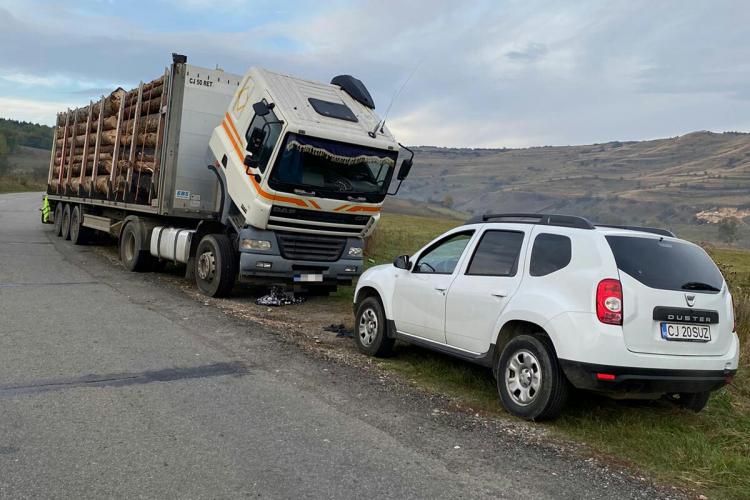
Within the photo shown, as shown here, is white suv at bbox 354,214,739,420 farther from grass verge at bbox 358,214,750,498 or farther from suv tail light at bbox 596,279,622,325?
grass verge at bbox 358,214,750,498

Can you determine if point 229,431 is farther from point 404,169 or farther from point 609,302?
point 404,169

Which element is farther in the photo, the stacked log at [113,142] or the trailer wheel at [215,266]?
the stacked log at [113,142]

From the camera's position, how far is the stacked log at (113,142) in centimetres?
1246

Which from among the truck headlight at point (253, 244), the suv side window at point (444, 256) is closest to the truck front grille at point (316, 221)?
the truck headlight at point (253, 244)

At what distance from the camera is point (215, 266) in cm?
1070

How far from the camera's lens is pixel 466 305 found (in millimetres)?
5992

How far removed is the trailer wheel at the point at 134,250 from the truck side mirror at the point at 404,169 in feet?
18.3

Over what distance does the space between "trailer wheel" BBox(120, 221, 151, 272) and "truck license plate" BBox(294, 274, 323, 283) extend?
4083 millimetres

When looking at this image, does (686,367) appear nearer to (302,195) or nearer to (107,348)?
(107,348)

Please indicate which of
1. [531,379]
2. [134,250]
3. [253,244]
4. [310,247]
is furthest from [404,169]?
[134,250]

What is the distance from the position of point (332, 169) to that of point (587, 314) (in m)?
5.97

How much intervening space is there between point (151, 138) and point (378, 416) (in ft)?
29.5

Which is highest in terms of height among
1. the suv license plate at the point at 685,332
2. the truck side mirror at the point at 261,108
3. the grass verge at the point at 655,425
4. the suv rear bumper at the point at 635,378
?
the truck side mirror at the point at 261,108

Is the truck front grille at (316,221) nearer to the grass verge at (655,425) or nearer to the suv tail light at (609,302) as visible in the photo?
the grass verge at (655,425)
